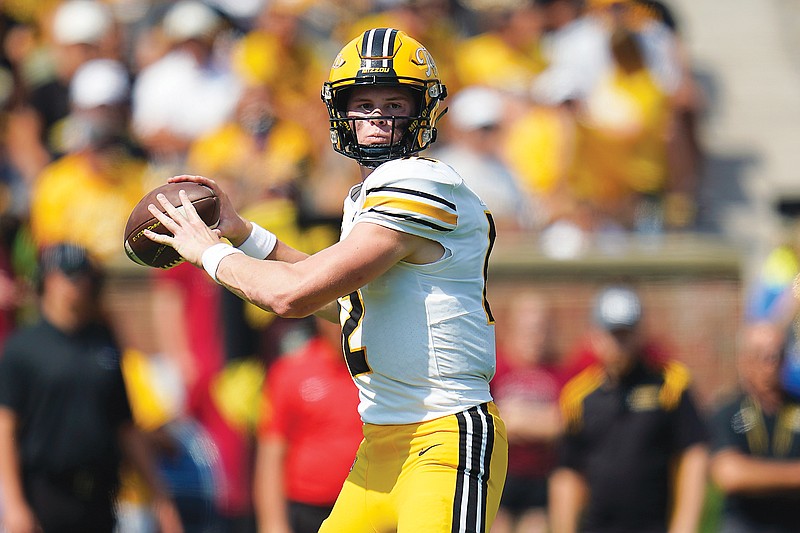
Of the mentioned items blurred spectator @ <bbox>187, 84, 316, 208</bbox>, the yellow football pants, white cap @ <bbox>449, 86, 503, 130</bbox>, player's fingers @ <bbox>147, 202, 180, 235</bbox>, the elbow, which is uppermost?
white cap @ <bbox>449, 86, 503, 130</bbox>

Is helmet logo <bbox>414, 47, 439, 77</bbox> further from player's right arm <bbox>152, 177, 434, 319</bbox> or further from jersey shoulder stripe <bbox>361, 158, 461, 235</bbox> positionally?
player's right arm <bbox>152, 177, 434, 319</bbox>

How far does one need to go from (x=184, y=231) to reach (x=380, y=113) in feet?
2.29

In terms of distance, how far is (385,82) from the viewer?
166 inches

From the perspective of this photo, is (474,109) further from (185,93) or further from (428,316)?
(428,316)

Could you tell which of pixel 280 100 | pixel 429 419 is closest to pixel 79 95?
pixel 280 100

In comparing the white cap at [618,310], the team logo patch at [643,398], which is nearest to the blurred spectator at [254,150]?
the white cap at [618,310]

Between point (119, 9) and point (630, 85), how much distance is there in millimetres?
4379

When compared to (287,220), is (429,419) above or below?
below

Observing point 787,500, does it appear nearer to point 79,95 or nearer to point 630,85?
point 630,85

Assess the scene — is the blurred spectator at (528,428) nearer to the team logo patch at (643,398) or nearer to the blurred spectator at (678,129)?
the team logo patch at (643,398)

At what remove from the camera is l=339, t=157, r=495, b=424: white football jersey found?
160 inches

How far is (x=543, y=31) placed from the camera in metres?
11.2

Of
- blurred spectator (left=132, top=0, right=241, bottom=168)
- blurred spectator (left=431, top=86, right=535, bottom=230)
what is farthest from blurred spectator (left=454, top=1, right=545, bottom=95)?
blurred spectator (left=132, top=0, right=241, bottom=168)

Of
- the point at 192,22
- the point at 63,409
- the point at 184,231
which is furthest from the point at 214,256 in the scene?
→ the point at 192,22
